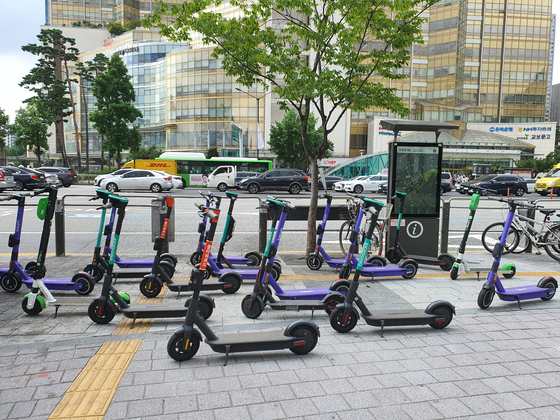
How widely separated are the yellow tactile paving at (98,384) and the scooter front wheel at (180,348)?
39cm

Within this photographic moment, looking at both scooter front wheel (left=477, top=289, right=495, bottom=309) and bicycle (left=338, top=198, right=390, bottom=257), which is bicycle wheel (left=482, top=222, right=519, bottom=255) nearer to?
bicycle (left=338, top=198, right=390, bottom=257)

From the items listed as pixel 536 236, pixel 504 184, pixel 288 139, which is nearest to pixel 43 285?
pixel 536 236

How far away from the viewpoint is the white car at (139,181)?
27.0m

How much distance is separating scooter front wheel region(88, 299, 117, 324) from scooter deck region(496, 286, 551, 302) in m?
4.44

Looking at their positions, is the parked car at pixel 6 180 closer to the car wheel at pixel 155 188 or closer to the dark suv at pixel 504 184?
the car wheel at pixel 155 188

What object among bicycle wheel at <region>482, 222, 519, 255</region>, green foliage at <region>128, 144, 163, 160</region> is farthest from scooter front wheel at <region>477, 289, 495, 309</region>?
green foliage at <region>128, 144, 163, 160</region>

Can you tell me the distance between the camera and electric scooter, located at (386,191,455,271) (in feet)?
23.5

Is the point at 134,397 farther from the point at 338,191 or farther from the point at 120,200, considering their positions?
the point at 338,191

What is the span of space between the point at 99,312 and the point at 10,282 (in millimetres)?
1941

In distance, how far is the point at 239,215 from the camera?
14.7 meters

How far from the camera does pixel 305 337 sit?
3834 mm

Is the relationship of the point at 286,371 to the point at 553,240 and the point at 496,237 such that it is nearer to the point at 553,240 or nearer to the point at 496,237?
the point at 553,240

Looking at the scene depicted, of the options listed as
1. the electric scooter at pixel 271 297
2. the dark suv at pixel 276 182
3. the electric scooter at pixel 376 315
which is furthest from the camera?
the dark suv at pixel 276 182

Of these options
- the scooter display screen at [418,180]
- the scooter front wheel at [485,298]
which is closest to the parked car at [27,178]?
the scooter display screen at [418,180]
